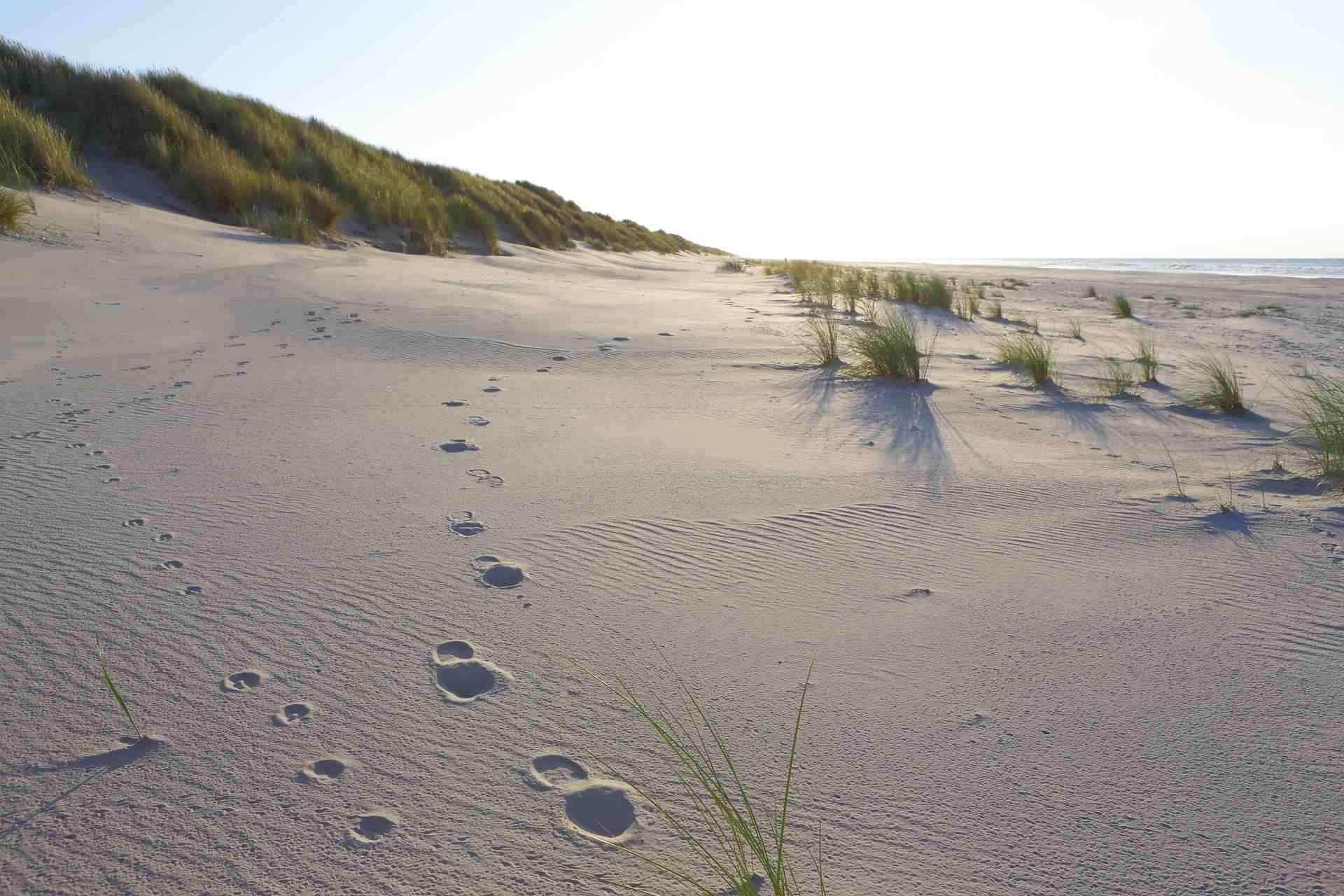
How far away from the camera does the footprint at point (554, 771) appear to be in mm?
1086

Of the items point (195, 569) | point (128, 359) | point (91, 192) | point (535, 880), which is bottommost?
point (535, 880)

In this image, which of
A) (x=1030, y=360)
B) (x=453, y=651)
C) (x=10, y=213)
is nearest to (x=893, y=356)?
(x=1030, y=360)

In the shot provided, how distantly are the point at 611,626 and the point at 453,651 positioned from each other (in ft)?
0.96

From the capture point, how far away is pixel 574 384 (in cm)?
341

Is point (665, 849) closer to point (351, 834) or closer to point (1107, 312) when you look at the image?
point (351, 834)

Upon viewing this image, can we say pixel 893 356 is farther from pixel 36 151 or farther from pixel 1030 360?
pixel 36 151

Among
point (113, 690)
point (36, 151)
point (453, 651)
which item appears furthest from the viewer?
point (36, 151)

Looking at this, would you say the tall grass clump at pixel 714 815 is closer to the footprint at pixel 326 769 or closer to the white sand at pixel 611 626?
the white sand at pixel 611 626

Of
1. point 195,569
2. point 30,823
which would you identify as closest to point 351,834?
point 30,823

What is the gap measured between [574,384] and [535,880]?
2.61 m

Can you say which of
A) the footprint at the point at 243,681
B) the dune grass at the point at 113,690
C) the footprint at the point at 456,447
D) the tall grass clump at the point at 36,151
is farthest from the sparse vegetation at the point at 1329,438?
the tall grass clump at the point at 36,151

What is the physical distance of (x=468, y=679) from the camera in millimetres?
1315

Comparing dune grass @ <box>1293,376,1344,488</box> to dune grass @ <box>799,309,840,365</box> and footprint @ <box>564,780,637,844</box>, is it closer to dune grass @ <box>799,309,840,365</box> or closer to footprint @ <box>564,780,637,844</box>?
dune grass @ <box>799,309,840,365</box>

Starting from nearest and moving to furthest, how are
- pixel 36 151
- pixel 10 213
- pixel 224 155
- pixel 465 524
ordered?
1. pixel 465 524
2. pixel 10 213
3. pixel 36 151
4. pixel 224 155
